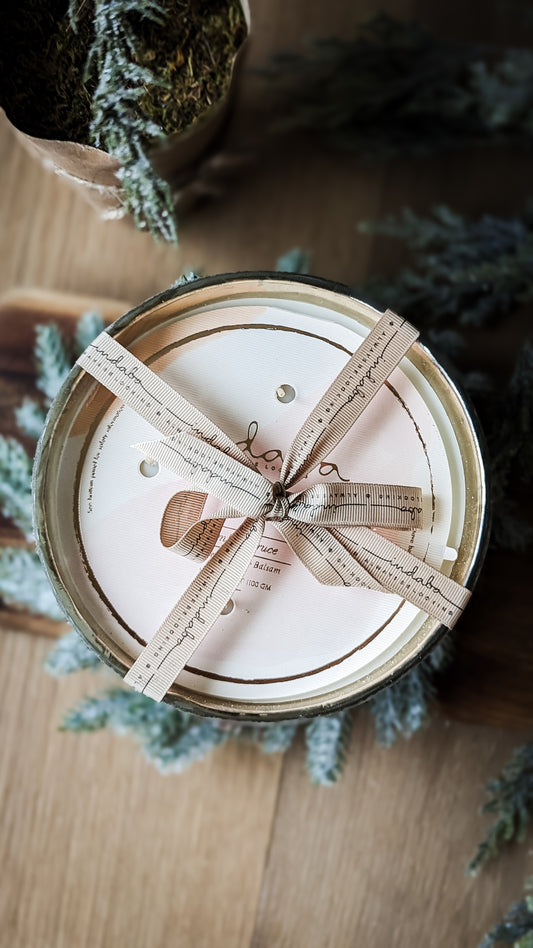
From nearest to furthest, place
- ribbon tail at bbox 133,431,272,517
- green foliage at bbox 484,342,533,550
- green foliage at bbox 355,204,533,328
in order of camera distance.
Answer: ribbon tail at bbox 133,431,272,517 < green foliage at bbox 484,342,533,550 < green foliage at bbox 355,204,533,328

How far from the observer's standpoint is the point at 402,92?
0.79 metres

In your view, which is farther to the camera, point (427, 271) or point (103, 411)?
point (427, 271)

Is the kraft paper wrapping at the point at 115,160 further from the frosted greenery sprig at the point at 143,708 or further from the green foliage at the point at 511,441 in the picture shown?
the green foliage at the point at 511,441

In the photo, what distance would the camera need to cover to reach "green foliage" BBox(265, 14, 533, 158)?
0.78 meters

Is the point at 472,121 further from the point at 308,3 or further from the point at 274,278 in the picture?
Result: the point at 274,278

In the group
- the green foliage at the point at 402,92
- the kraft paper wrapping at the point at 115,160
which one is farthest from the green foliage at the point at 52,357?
the green foliage at the point at 402,92

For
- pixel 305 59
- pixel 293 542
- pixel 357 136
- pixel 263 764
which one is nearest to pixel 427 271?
pixel 357 136

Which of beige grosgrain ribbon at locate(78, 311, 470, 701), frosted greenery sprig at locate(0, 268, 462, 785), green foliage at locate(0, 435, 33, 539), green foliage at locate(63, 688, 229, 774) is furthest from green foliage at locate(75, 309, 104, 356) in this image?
green foliage at locate(63, 688, 229, 774)

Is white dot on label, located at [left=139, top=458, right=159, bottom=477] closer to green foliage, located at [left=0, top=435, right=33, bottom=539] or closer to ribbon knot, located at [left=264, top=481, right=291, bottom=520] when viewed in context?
ribbon knot, located at [left=264, top=481, right=291, bottom=520]

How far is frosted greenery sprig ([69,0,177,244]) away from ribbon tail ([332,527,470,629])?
287mm

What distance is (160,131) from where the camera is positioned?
56 cm

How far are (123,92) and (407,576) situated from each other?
0.39 metres

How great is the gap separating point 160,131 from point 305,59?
1.10 ft

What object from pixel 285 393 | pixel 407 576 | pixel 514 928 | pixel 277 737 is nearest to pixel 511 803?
pixel 514 928
